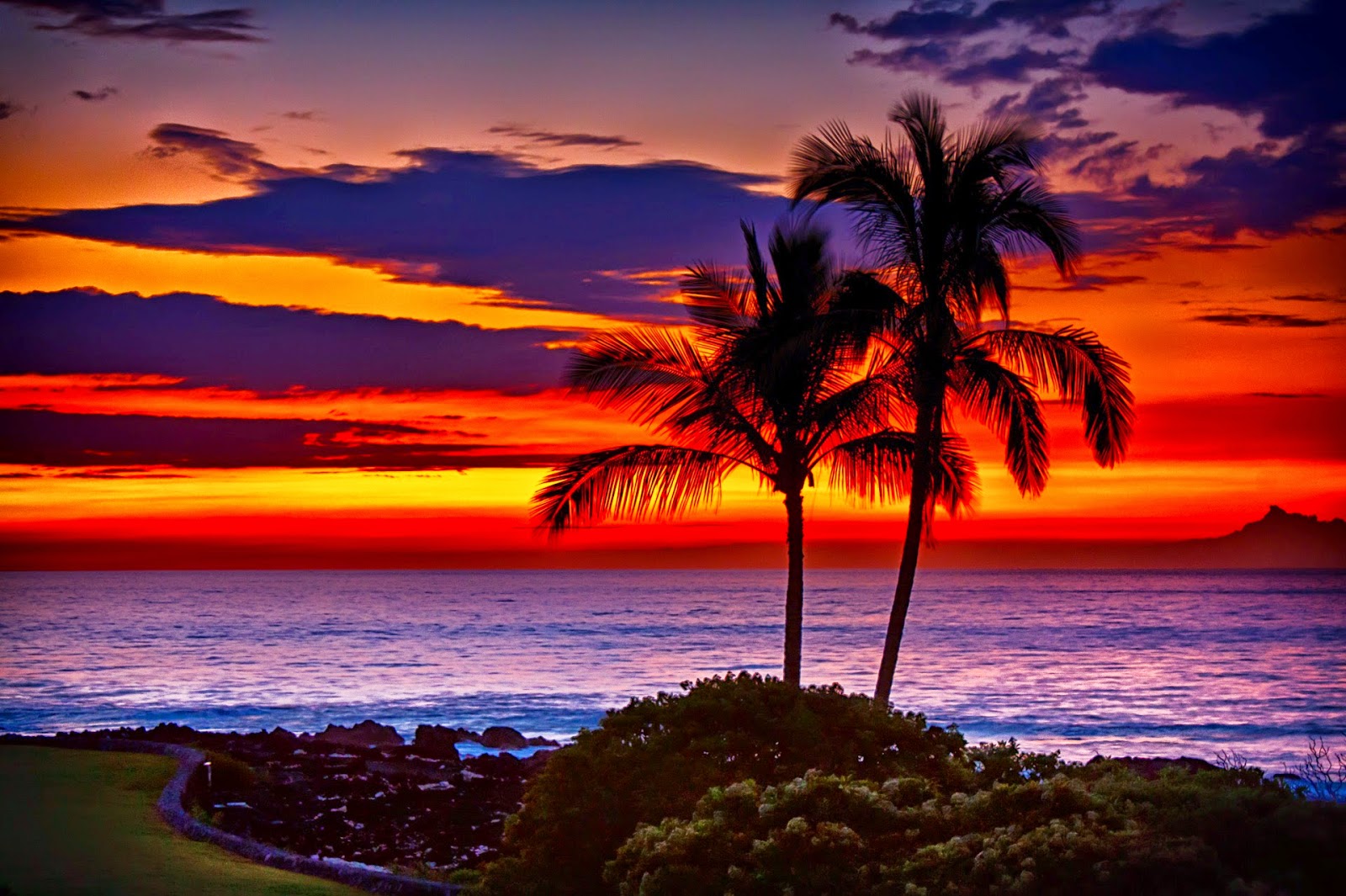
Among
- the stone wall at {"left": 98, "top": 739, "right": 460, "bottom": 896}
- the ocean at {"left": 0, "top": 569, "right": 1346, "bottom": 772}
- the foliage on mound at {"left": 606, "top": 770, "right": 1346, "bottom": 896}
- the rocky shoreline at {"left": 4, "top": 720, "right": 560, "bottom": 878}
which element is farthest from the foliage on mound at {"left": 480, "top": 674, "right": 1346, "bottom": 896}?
the ocean at {"left": 0, "top": 569, "right": 1346, "bottom": 772}

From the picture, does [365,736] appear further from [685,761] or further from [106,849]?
[685,761]

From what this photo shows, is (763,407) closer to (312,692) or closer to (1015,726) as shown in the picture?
(1015,726)

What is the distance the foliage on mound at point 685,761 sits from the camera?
8672 mm

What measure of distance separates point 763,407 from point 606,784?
10.4m

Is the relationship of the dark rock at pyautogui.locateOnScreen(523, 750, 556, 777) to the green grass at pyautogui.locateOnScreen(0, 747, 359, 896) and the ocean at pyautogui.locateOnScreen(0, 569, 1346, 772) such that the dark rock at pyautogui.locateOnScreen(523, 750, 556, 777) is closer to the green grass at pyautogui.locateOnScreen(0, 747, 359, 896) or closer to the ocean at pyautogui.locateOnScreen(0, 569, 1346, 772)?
the green grass at pyautogui.locateOnScreen(0, 747, 359, 896)

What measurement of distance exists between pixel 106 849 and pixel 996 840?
882 centimetres

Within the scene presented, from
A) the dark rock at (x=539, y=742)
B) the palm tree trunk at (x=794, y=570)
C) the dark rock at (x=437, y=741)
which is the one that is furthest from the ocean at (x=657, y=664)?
the palm tree trunk at (x=794, y=570)

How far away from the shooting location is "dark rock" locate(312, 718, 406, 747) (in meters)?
27.5

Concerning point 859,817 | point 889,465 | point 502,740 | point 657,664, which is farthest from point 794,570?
point 657,664

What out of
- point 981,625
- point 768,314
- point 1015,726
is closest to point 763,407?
point 768,314

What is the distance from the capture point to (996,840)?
6.63m

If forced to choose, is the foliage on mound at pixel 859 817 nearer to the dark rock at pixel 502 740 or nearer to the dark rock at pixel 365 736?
the dark rock at pixel 365 736

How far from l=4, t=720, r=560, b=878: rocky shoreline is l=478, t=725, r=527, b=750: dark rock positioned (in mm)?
3780

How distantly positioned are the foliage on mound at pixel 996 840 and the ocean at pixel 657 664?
25312mm
